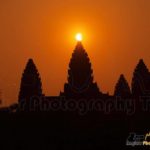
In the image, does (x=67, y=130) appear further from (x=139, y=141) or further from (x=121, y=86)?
(x=121, y=86)

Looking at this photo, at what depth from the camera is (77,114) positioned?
200 ft

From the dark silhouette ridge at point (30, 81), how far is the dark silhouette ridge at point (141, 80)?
1480 cm

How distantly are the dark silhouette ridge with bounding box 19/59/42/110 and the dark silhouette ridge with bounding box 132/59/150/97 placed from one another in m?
14.8

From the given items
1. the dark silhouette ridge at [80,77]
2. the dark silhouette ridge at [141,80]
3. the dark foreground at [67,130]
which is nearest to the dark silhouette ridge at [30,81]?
the dark silhouette ridge at [80,77]

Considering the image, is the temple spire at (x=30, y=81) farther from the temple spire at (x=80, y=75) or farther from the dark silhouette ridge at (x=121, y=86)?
the dark silhouette ridge at (x=121, y=86)

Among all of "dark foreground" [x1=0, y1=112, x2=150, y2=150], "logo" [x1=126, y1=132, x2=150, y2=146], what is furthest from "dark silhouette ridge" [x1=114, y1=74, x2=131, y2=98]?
"logo" [x1=126, y1=132, x2=150, y2=146]

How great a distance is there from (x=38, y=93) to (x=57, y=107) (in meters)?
15.7

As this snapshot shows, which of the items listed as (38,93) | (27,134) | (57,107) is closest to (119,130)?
(27,134)

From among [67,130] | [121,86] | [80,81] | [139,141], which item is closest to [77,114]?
[67,130]

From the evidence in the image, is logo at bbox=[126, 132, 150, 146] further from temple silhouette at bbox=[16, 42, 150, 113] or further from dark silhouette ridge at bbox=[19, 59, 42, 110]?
dark silhouette ridge at bbox=[19, 59, 42, 110]

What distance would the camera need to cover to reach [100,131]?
52062 millimetres

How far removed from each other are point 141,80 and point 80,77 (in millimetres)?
9538

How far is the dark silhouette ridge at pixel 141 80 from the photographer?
252ft

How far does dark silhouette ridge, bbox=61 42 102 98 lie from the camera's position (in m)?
76.6
